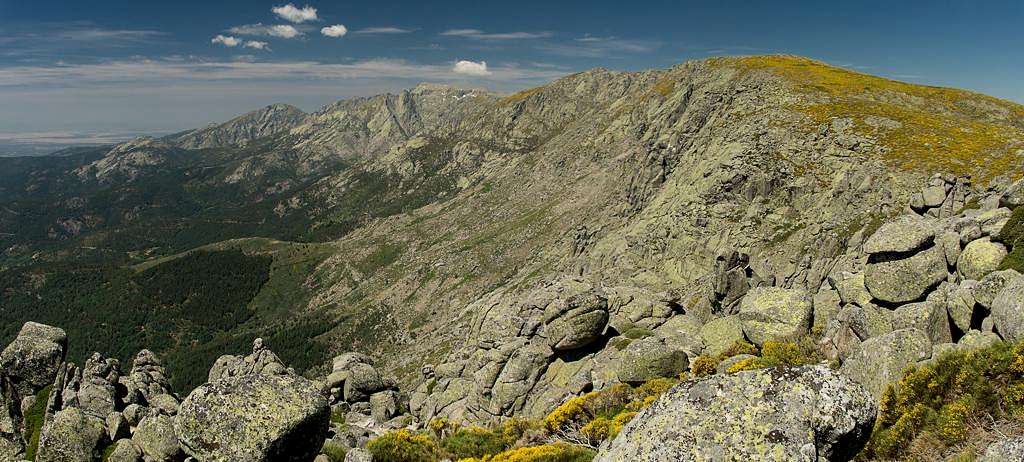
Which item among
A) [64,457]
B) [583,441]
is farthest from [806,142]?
[64,457]

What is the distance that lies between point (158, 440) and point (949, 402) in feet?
→ 121

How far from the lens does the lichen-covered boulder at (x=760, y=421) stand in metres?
11.3

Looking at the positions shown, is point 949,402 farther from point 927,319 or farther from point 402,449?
point 402,449

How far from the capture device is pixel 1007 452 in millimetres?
10859

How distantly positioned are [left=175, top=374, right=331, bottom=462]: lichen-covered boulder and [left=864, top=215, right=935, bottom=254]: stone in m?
35.8

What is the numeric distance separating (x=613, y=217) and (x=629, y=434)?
139 meters

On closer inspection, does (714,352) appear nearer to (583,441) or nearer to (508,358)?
(583,441)

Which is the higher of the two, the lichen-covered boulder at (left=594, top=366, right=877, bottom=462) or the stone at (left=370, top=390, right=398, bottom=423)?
the lichen-covered boulder at (left=594, top=366, right=877, bottom=462)

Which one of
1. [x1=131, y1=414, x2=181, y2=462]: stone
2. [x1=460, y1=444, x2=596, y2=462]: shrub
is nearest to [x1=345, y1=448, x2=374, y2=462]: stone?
[x1=460, y1=444, x2=596, y2=462]: shrub

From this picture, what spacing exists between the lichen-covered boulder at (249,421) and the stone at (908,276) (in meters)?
33.6

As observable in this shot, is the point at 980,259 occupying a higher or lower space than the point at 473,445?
higher

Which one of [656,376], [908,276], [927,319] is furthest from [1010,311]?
[656,376]

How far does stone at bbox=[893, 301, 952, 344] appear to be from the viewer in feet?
77.2

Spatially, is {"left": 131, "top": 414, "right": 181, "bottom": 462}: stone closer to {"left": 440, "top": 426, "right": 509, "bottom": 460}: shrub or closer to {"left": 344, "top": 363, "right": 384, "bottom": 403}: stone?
{"left": 440, "top": 426, "right": 509, "bottom": 460}: shrub
